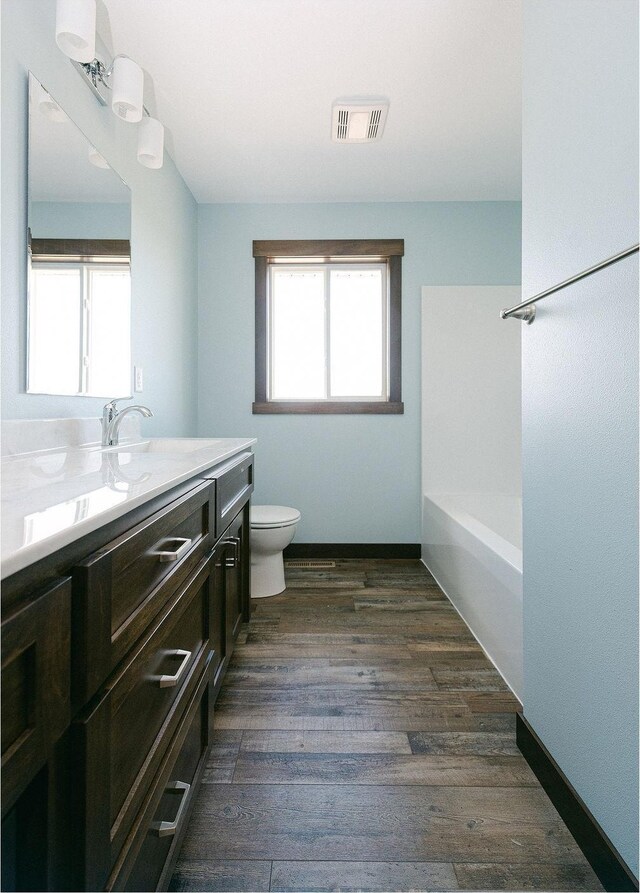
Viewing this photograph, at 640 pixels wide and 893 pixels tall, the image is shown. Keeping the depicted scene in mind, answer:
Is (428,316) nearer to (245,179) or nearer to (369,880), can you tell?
(245,179)

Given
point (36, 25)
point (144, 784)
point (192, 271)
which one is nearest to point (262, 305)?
Result: point (192, 271)

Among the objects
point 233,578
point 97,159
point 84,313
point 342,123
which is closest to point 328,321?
point 342,123

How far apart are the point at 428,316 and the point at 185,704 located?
275cm

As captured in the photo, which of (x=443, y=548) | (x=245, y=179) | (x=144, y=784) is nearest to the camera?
(x=144, y=784)

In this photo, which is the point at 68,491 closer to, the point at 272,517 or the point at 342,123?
the point at 272,517

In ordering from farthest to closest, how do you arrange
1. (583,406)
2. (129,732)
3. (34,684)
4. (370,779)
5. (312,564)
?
1. (312,564)
2. (370,779)
3. (583,406)
4. (129,732)
5. (34,684)

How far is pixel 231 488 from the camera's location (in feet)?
5.15

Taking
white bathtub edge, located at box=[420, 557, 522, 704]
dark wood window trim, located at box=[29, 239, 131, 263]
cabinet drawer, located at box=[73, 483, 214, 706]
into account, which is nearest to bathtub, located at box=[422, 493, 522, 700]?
white bathtub edge, located at box=[420, 557, 522, 704]

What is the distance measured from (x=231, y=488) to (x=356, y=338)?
1999 millimetres

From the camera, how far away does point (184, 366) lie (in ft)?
9.57

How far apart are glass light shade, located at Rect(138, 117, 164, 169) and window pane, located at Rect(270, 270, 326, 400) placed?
4.68ft

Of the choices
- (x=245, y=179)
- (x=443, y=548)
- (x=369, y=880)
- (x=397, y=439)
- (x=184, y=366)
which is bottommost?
(x=369, y=880)

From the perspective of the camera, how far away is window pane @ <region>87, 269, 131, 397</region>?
1.71 m

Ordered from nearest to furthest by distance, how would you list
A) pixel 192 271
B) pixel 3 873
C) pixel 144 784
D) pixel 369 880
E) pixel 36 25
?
1. pixel 3 873
2. pixel 144 784
3. pixel 369 880
4. pixel 36 25
5. pixel 192 271
